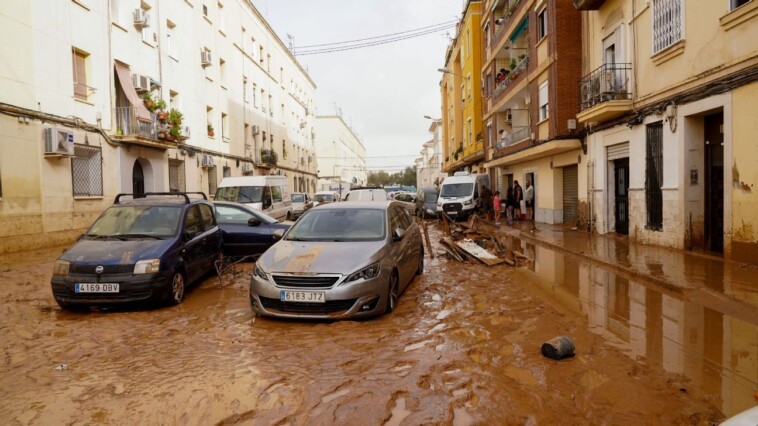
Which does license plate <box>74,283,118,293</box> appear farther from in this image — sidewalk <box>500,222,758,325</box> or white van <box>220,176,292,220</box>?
white van <box>220,176,292,220</box>

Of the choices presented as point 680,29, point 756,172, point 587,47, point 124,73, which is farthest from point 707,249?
point 124,73

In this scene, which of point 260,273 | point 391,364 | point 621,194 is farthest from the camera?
point 621,194

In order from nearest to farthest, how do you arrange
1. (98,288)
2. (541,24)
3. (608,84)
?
1. (98,288)
2. (608,84)
3. (541,24)

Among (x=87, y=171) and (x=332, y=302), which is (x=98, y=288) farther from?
(x=87, y=171)

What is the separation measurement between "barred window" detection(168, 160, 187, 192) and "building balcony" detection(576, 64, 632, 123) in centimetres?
1744

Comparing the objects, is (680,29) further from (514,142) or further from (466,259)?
(514,142)

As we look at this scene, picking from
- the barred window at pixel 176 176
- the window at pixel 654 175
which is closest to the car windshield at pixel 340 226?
the window at pixel 654 175

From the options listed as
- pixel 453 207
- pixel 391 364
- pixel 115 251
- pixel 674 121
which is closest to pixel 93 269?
pixel 115 251

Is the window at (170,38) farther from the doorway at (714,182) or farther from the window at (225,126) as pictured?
the doorway at (714,182)

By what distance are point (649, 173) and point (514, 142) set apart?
12163 millimetres

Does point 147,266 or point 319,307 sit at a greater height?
point 147,266

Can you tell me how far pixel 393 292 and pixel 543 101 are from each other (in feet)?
51.0

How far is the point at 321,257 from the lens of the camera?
20.5 ft

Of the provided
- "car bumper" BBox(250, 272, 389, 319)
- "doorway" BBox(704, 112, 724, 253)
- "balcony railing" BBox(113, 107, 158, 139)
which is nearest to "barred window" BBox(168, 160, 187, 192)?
"balcony railing" BBox(113, 107, 158, 139)
